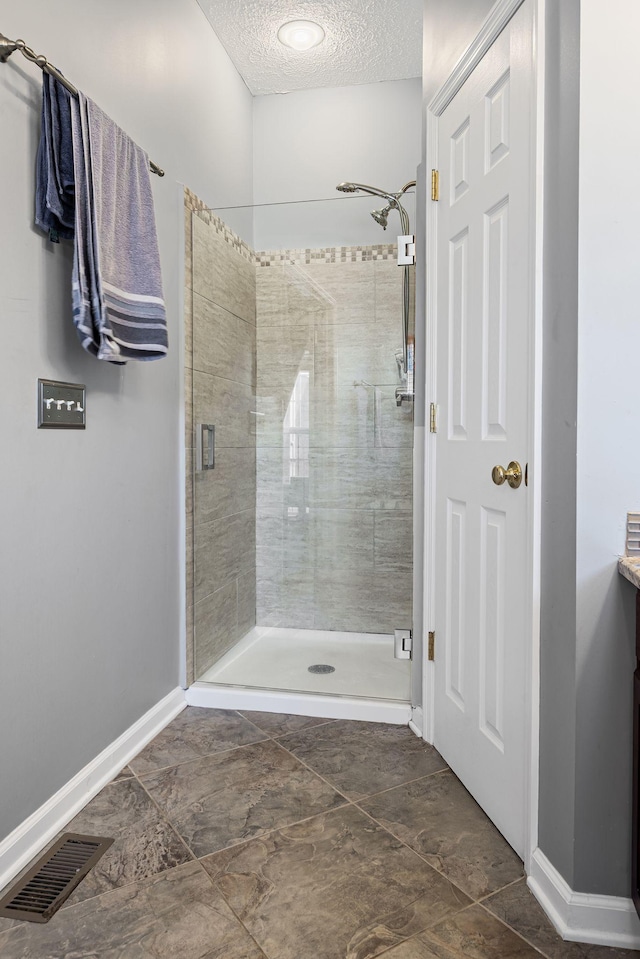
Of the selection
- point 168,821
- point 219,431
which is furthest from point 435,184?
point 168,821

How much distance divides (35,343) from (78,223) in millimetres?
317

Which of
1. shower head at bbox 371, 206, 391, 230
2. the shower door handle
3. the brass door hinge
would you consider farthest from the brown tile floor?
shower head at bbox 371, 206, 391, 230

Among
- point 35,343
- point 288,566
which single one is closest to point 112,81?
point 35,343

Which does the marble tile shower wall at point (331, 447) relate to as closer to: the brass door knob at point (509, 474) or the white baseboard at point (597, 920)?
the brass door knob at point (509, 474)

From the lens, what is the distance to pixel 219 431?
8.80 ft

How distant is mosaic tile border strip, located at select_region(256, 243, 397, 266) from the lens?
8.80 feet

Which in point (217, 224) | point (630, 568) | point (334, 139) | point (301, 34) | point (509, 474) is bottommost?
point (630, 568)

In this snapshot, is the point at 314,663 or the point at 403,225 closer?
the point at 403,225

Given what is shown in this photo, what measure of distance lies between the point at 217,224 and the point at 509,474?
5.79 ft

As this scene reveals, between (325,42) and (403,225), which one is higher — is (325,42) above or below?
above

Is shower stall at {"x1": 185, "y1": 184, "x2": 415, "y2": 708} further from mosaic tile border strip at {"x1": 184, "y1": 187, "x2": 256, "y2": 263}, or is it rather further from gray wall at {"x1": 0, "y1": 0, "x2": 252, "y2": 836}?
gray wall at {"x1": 0, "y1": 0, "x2": 252, "y2": 836}

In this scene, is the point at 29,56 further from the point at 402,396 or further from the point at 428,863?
the point at 428,863

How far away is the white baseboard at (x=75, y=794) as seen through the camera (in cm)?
151

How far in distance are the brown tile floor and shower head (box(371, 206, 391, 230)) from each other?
203 centimetres
